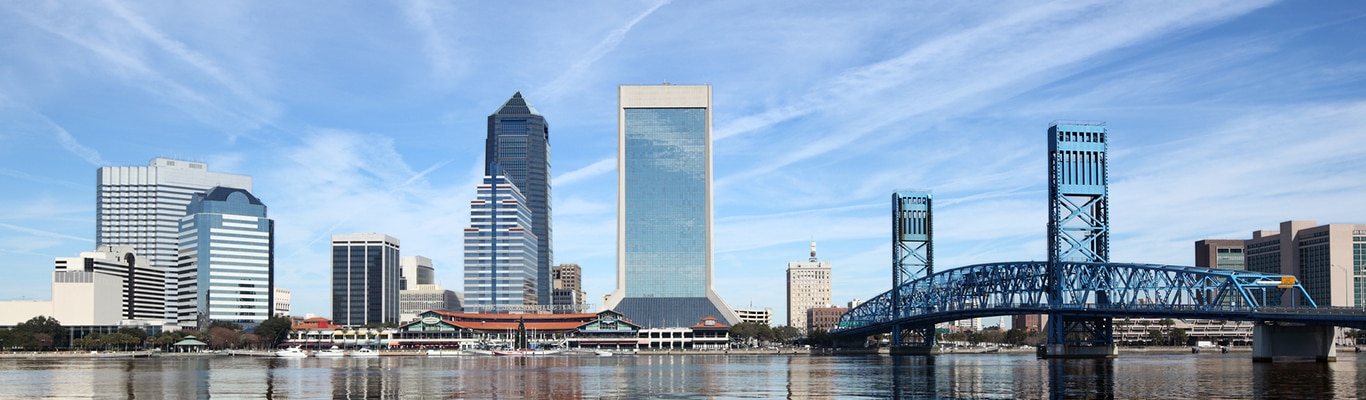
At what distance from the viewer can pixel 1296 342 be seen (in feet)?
472

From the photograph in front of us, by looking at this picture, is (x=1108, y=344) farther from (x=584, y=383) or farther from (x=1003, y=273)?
(x=584, y=383)

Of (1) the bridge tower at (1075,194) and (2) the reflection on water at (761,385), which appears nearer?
(2) the reflection on water at (761,385)

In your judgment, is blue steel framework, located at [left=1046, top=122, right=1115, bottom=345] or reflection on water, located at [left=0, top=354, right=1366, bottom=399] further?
blue steel framework, located at [left=1046, top=122, right=1115, bottom=345]

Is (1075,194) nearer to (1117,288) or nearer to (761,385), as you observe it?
(1117,288)

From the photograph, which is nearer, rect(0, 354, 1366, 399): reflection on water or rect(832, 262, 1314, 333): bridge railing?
rect(0, 354, 1366, 399): reflection on water

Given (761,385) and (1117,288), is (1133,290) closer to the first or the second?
(1117,288)

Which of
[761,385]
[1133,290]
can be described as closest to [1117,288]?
[1133,290]

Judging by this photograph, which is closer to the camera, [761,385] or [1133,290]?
[761,385]

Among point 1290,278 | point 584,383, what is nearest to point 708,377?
point 584,383

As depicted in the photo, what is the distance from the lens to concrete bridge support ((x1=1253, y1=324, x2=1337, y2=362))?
142125mm

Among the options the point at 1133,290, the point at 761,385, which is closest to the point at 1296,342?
the point at 1133,290

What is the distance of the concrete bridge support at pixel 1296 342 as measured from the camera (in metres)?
142

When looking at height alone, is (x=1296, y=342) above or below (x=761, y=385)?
above

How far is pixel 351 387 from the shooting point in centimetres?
9900
